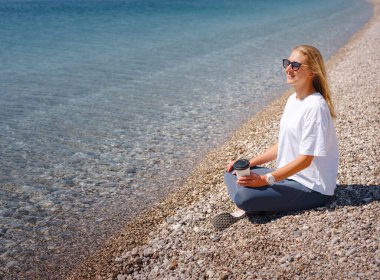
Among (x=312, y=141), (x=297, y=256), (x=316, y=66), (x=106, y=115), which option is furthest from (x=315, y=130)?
(x=106, y=115)

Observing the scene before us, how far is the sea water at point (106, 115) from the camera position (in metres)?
7.71

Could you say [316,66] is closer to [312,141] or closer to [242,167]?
[312,141]

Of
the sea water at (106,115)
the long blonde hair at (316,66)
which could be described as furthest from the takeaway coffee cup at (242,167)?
the sea water at (106,115)

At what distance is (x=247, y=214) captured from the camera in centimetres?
602

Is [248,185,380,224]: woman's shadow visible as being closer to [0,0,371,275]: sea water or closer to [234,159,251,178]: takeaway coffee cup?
[234,159,251,178]: takeaway coffee cup

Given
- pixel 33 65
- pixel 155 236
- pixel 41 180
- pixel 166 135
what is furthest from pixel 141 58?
pixel 155 236

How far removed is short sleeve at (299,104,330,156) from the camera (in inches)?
198

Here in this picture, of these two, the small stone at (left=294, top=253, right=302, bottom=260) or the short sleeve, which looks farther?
the short sleeve

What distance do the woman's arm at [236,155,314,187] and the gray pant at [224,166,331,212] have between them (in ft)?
0.41

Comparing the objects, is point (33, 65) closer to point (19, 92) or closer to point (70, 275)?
point (19, 92)

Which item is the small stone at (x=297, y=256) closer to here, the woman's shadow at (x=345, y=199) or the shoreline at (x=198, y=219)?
the shoreline at (x=198, y=219)

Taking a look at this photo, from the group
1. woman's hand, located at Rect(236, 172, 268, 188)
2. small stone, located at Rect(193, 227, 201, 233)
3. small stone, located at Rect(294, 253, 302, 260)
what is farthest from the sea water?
small stone, located at Rect(294, 253, 302, 260)

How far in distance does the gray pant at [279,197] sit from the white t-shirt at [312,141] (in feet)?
0.39

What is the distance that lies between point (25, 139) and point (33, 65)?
11.3 meters
